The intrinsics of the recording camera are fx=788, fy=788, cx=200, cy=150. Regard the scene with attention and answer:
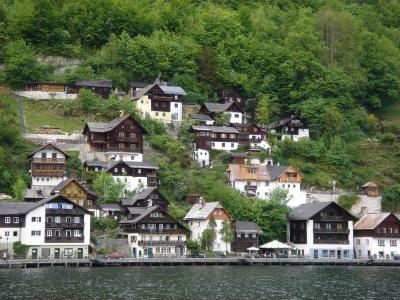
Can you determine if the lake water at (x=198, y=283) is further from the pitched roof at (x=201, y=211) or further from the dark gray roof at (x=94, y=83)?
the dark gray roof at (x=94, y=83)

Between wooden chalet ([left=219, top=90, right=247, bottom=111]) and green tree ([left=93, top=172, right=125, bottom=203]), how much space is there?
34.5 meters

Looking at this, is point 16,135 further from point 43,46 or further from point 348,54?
point 348,54

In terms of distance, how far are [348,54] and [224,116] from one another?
104ft

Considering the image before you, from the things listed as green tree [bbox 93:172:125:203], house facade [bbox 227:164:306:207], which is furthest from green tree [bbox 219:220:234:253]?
green tree [bbox 93:172:125:203]

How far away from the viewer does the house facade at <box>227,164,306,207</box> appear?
318 feet

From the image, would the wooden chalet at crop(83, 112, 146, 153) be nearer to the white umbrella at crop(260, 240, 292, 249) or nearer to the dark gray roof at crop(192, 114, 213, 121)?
the dark gray roof at crop(192, 114, 213, 121)

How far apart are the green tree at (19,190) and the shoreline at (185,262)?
1191 cm

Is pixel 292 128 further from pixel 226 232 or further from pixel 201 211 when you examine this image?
pixel 226 232

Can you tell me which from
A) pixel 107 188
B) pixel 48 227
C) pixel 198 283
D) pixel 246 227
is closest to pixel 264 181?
pixel 246 227

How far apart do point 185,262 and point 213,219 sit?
707cm

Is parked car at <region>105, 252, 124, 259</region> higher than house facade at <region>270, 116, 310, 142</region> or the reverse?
the reverse

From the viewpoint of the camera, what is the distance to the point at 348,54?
434 feet

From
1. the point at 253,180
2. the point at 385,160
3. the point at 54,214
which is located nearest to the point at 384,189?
the point at 385,160

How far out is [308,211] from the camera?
301ft
